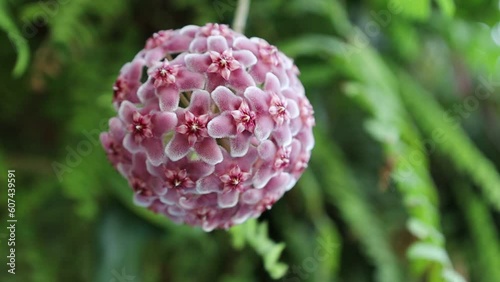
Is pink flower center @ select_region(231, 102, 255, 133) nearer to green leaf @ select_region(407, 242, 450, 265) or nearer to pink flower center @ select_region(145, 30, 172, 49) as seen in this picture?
pink flower center @ select_region(145, 30, 172, 49)

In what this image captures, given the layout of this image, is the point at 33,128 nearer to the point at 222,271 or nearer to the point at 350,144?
the point at 222,271

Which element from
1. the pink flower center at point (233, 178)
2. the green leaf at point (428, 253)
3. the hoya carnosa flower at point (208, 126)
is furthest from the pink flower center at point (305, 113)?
the green leaf at point (428, 253)

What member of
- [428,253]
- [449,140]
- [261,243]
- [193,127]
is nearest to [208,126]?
[193,127]

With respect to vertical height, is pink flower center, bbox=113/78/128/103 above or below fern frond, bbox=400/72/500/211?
above

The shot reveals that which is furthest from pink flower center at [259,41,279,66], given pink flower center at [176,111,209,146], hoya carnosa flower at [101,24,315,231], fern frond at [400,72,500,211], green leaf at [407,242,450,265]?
fern frond at [400,72,500,211]

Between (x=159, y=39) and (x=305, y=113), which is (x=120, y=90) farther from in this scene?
(x=305, y=113)

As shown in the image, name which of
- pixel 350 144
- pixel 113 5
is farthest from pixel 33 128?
pixel 350 144
